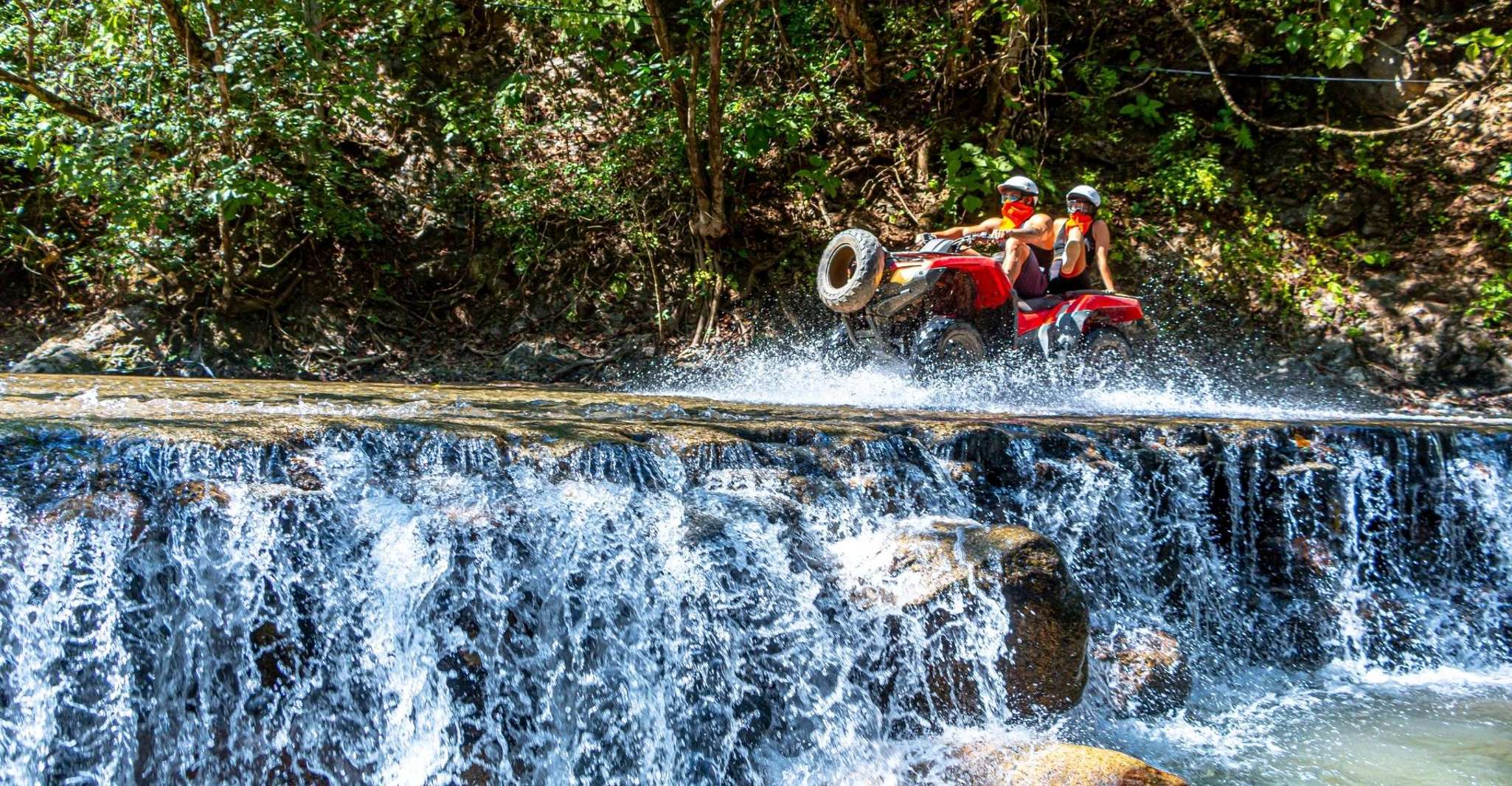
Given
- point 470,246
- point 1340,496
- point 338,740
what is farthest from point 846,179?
point 338,740

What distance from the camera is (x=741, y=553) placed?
12.9 feet

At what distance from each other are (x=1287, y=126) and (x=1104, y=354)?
4439 mm

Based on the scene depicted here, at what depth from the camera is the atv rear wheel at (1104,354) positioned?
722 cm

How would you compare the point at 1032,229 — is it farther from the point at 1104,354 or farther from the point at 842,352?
the point at 842,352

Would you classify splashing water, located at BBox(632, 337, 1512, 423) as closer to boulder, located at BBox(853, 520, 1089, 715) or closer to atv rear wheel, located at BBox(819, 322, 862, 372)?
atv rear wheel, located at BBox(819, 322, 862, 372)

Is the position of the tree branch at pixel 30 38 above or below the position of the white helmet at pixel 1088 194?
above

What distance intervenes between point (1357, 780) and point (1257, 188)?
762 centimetres

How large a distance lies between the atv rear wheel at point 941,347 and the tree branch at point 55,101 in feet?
20.3

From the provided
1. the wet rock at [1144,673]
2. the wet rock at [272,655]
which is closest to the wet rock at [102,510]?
the wet rock at [272,655]

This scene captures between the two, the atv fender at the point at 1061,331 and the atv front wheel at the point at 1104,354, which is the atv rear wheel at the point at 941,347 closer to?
the atv fender at the point at 1061,331

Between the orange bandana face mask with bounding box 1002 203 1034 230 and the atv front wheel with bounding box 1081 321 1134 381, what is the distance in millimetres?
871

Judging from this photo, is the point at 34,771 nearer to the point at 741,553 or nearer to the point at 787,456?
the point at 741,553

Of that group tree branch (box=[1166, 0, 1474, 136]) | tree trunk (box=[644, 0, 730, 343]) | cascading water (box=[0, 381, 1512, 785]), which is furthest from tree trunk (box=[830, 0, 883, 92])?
cascading water (box=[0, 381, 1512, 785])

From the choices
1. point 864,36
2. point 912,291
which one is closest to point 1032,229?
point 912,291
